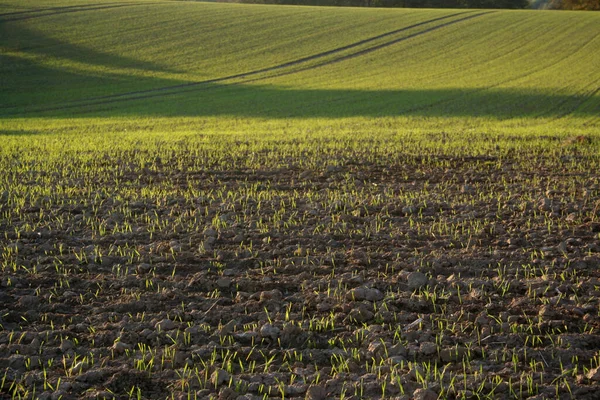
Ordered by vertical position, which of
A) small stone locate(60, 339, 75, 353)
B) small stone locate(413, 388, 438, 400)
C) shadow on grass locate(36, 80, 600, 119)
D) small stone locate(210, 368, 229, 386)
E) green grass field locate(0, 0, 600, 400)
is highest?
small stone locate(413, 388, 438, 400)

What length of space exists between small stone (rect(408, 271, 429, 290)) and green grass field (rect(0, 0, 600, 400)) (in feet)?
0.05

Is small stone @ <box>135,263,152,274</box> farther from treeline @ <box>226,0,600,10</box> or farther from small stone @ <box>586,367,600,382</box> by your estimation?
treeline @ <box>226,0,600,10</box>

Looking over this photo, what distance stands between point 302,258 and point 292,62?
3233 centimetres

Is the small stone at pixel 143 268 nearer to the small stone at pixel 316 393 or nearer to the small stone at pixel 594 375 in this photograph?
the small stone at pixel 316 393

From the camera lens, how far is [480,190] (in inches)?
407

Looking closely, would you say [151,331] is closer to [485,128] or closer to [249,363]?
[249,363]

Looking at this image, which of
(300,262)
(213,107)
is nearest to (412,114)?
(213,107)

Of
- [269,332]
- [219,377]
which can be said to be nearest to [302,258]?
[269,332]

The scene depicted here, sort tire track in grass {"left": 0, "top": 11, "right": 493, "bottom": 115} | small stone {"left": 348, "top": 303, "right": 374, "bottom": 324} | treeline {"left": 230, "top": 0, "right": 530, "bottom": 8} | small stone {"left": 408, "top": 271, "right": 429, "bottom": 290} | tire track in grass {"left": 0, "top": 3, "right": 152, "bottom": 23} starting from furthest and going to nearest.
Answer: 1. treeline {"left": 230, "top": 0, "right": 530, "bottom": 8}
2. tire track in grass {"left": 0, "top": 3, "right": 152, "bottom": 23}
3. tire track in grass {"left": 0, "top": 11, "right": 493, "bottom": 115}
4. small stone {"left": 408, "top": 271, "right": 429, "bottom": 290}
5. small stone {"left": 348, "top": 303, "right": 374, "bottom": 324}

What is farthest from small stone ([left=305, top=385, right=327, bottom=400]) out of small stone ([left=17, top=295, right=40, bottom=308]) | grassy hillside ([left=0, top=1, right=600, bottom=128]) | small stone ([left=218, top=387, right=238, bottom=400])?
grassy hillside ([left=0, top=1, right=600, bottom=128])

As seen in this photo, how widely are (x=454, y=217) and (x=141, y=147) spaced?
356 inches

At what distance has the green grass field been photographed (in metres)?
4.58

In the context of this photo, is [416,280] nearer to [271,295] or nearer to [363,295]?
[363,295]

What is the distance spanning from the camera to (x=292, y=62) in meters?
38.3
